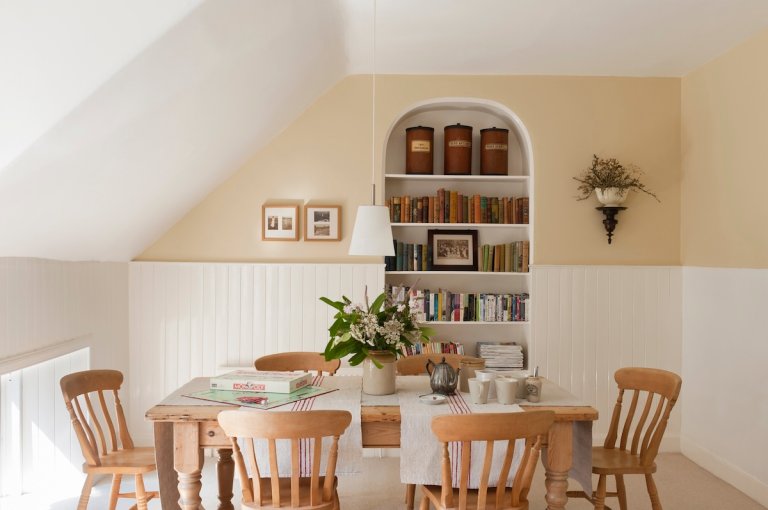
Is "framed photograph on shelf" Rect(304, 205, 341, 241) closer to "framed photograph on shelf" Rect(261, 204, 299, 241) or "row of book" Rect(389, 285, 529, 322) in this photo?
"framed photograph on shelf" Rect(261, 204, 299, 241)

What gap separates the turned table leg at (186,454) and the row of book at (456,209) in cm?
261

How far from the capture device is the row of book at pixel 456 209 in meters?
5.06

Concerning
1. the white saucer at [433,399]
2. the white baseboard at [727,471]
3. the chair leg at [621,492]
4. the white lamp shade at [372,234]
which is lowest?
the white baseboard at [727,471]

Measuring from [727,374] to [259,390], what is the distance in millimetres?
3021

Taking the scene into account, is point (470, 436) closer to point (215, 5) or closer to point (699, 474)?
point (215, 5)

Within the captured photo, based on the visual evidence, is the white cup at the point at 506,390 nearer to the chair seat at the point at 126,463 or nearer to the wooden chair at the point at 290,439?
the wooden chair at the point at 290,439

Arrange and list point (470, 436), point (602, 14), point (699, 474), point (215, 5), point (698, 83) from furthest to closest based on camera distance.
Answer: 1. point (698, 83)
2. point (699, 474)
3. point (602, 14)
4. point (215, 5)
5. point (470, 436)

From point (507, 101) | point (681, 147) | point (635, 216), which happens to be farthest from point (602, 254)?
point (507, 101)

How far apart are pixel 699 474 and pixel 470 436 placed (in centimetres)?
278

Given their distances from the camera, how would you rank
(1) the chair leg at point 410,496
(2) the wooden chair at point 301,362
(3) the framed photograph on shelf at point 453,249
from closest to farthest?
1. (1) the chair leg at point 410,496
2. (2) the wooden chair at point 301,362
3. (3) the framed photograph on shelf at point 453,249

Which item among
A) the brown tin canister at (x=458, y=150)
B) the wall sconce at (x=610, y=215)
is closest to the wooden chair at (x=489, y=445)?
the wall sconce at (x=610, y=215)

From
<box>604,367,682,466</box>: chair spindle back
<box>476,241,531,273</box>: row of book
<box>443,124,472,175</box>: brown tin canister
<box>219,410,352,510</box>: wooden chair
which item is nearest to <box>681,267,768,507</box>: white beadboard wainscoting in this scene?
<box>604,367,682,466</box>: chair spindle back

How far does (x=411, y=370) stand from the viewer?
3.86m

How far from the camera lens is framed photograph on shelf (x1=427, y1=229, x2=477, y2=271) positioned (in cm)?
520
